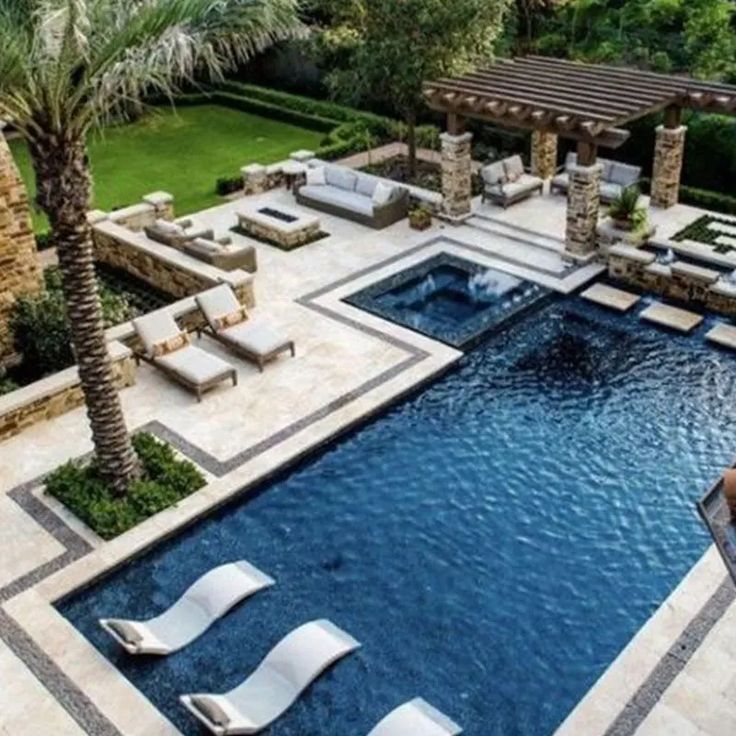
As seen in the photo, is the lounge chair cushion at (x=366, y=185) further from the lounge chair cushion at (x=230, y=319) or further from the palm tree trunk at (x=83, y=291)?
the palm tree trunk at (x=83, y=291)

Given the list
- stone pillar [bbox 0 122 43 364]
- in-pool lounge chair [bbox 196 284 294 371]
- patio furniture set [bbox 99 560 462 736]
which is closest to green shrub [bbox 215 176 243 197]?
in-pool lounge chair [bbox 196 284 294 371]

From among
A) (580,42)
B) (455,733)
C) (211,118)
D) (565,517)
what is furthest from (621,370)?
(211,118)

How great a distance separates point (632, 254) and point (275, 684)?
1346 cm

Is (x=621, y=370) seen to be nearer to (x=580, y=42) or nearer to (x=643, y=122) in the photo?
(x=643, y=122)

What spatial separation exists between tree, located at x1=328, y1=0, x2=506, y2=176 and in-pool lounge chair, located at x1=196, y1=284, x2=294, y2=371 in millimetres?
9638

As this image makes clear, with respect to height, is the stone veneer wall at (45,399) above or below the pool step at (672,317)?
above

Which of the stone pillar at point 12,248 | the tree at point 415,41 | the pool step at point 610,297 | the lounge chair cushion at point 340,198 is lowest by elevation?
the pool step at point 610,297

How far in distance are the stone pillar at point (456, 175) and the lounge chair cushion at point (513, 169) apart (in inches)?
64.3

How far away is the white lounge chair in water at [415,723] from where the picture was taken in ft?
32.3

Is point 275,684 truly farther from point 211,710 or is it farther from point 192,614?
point 192,614

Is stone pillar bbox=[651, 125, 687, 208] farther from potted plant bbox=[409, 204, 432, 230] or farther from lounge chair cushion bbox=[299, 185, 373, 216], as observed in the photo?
lounge chair cushion bbox=[299, 185, 373, 216]

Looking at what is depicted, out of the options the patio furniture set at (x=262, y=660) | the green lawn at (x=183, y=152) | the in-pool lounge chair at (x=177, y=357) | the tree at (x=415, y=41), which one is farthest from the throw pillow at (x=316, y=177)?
the patio furniture set at (x=262, y=660)

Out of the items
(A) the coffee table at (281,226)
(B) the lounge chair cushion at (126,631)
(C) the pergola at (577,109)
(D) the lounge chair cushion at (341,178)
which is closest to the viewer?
(B) the lounge chair cushion at (126,631)

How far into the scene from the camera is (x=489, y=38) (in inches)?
995
